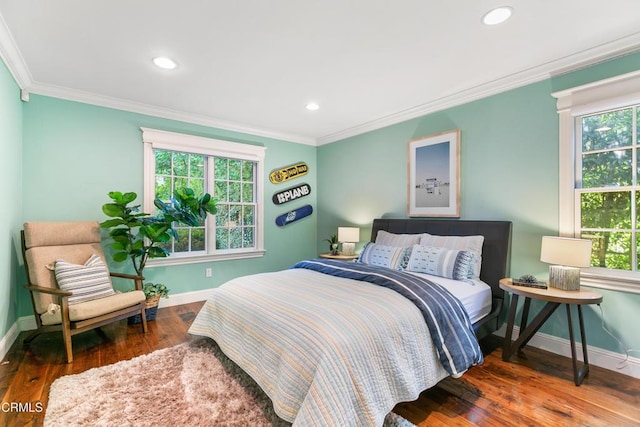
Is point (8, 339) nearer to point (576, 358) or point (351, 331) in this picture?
point (351, 331)

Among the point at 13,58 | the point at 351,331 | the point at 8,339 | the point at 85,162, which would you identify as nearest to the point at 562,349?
the point at 351,331

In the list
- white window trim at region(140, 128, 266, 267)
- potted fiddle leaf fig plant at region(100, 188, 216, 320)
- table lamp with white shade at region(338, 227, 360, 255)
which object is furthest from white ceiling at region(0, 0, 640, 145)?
table lamp with white shade at region(338, 227, 360, 255)

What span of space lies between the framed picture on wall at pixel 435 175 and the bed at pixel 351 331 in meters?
0.63

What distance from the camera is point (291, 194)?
4887 millimetres

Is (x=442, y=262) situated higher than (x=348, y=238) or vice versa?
(x=348, y=238)

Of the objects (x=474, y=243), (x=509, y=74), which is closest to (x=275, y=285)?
(x=474, y=243)

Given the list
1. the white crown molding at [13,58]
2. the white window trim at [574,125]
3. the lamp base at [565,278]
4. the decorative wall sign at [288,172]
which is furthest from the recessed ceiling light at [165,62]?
the lamp base at [565,278]

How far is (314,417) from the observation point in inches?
51.5

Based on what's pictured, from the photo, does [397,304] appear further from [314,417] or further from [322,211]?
[322,211]

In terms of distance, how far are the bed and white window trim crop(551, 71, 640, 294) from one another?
20.3 inches

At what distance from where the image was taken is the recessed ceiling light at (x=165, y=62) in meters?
2.48

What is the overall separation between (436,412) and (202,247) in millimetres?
3436

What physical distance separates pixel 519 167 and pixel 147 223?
389cm

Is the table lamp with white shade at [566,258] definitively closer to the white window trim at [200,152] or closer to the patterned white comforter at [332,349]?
the patterned white comforter at [332,349]
